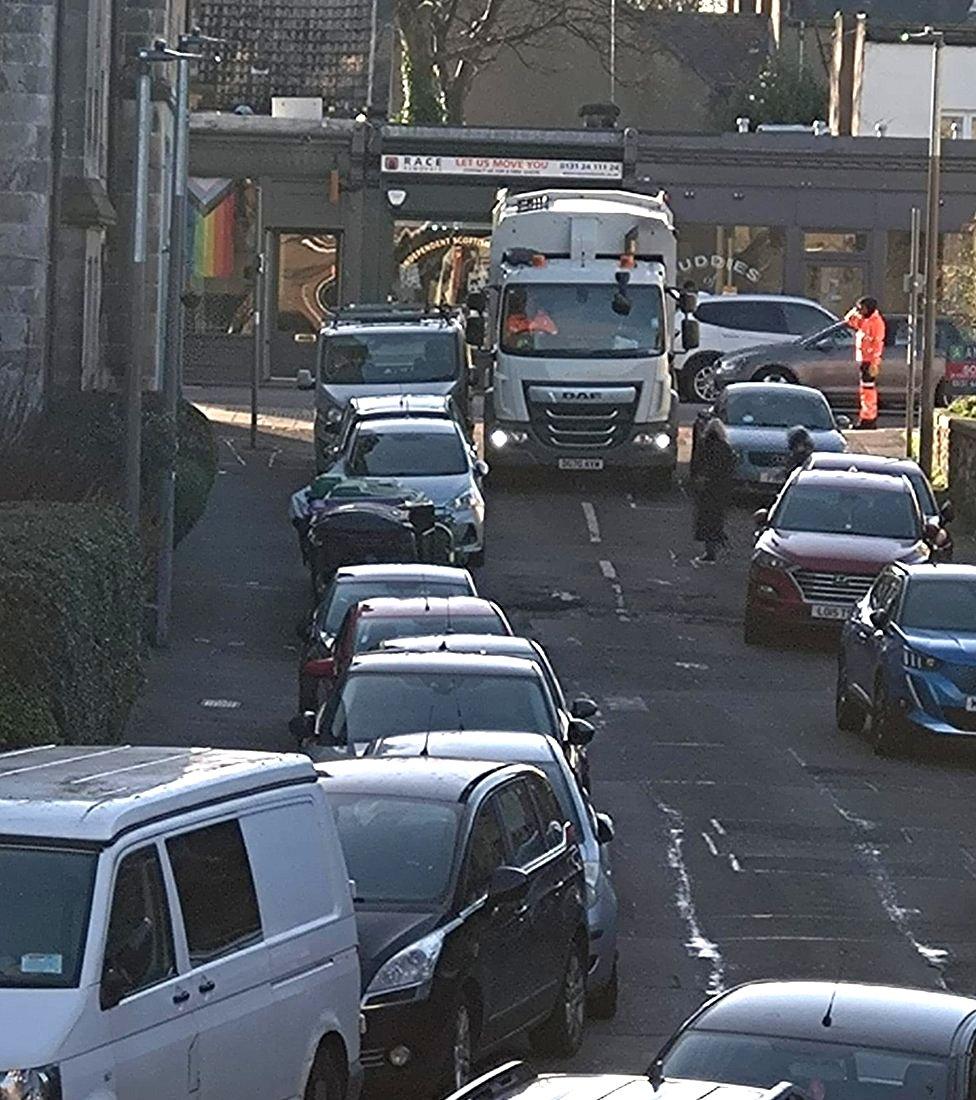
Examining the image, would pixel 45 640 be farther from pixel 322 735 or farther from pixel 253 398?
pixel 253 398

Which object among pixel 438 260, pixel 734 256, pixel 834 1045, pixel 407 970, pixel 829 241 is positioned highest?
pixel 829 241

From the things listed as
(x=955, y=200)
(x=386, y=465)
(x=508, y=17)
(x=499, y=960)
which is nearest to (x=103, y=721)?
(x=499, y=960)

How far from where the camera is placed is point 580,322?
3978 centimetres

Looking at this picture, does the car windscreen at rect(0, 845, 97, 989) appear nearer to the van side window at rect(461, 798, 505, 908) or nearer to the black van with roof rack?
the van side window at rect(461, 798, 505, 908)

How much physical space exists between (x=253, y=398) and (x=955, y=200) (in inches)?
770

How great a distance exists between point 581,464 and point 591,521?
1749mm

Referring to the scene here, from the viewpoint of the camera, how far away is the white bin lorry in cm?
3938

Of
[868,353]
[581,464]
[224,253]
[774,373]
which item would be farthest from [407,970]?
[224,253]

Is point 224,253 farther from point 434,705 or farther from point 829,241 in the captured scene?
point 434,705

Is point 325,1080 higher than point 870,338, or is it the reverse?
point 870,338

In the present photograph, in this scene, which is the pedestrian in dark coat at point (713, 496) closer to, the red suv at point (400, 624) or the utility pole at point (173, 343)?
the utility pole at point (173, 343)

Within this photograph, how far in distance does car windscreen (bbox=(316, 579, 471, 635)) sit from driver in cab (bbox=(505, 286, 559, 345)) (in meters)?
14.2

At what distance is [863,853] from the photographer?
68.2 ft

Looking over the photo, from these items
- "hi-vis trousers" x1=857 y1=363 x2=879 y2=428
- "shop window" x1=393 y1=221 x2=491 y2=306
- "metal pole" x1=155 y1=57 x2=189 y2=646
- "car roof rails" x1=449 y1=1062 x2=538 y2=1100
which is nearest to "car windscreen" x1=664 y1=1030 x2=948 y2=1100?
"car roof rails" x1=449 y1=1062 x2=538 y2=1100
